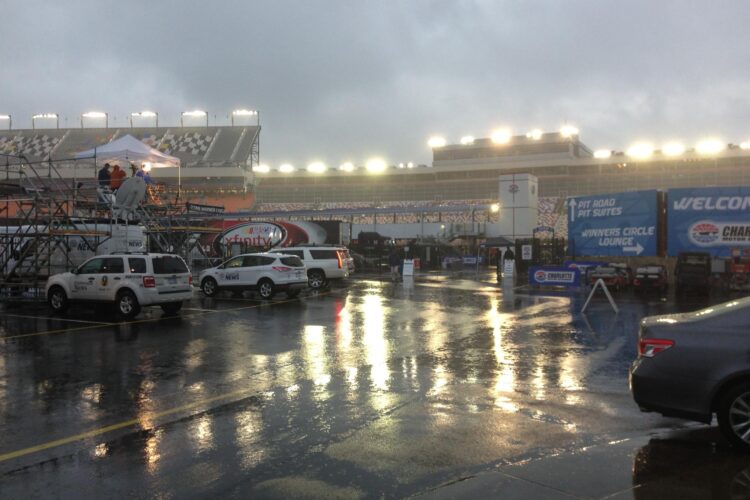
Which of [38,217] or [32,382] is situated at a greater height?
[38,217]

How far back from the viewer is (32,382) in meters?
8.10

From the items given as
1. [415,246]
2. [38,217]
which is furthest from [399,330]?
[415,246]

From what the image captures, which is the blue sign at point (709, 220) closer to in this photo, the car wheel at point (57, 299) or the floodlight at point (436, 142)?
the car wheel at point (57, 299)

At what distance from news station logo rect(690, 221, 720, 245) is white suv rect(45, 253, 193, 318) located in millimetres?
20516

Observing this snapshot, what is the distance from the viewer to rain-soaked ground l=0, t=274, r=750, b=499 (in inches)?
182

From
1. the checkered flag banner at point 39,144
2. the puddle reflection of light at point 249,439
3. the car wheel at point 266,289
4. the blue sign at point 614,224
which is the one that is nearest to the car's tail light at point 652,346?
the puddle reflection of light at point 249,439

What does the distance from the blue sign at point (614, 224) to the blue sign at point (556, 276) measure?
5.52 metres

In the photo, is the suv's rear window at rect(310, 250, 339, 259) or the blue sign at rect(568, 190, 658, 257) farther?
the blue sign at rect(568, 190, 658, 257)

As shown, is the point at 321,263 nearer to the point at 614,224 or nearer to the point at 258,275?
the point at 258,275

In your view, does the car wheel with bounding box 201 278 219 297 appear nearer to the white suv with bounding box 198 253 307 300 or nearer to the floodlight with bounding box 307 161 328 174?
the white suv with bounding box 198 253 307 300

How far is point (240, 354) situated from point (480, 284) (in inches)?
680

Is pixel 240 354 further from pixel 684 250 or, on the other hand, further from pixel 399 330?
pixel 684 250

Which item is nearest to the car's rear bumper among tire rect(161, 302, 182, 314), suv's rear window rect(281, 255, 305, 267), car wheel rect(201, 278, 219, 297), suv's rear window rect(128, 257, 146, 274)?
suv's rear window rect(128, 257, 146, 274)

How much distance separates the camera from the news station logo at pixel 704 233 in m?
24.3
